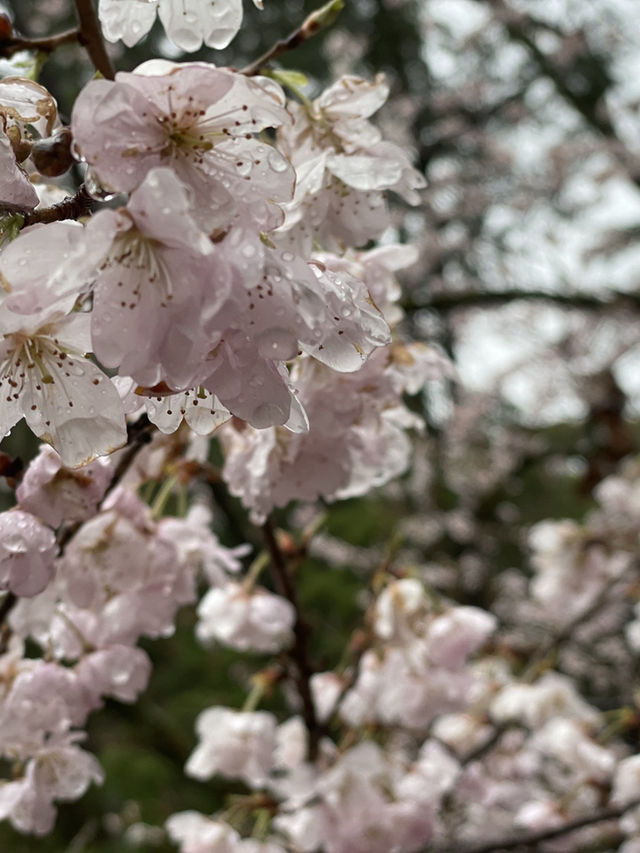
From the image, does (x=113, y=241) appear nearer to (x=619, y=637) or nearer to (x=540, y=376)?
(x=619, y=637)

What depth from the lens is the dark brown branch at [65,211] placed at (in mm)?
538

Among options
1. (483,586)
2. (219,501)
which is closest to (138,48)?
(219,501)

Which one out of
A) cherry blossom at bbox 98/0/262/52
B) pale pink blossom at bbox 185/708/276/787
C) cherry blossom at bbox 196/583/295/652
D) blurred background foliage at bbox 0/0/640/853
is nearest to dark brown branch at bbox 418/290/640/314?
blurred background foliage at bbox 0/0/640/853

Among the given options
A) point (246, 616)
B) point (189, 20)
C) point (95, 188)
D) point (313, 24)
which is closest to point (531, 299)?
point (246, 616)

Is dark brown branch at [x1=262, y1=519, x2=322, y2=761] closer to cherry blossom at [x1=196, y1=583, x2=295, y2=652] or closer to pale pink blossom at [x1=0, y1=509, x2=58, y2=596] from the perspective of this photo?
cherry blossom at [x1=196, y1=583, x2=295, y2=652]

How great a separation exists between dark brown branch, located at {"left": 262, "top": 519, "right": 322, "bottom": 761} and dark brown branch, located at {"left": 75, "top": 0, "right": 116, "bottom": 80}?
2.25 feet

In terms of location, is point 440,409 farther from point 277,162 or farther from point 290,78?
point 277,162

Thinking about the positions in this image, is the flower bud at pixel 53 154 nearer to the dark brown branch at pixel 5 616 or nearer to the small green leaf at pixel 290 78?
the small green leaf at pixel 290 78

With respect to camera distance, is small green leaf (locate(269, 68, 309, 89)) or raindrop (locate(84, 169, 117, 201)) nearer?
raindrop (locate(84, 169, 117, 201))

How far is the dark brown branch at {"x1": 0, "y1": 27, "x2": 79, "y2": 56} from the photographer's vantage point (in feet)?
2.30

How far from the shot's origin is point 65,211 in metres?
0.54

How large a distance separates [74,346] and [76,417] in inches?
1.9

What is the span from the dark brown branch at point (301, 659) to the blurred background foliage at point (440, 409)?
153 cm

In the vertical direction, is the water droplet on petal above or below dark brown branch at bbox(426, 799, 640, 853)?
above
